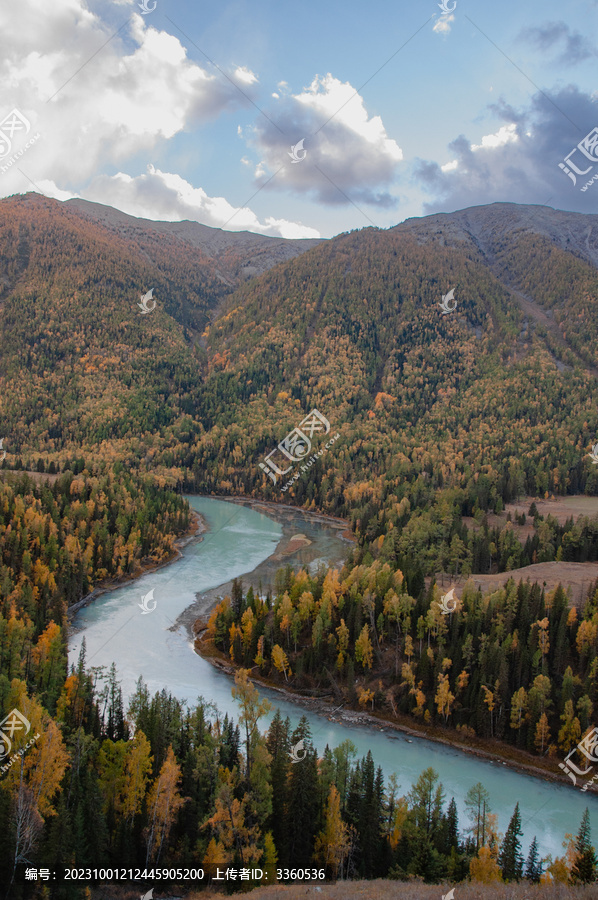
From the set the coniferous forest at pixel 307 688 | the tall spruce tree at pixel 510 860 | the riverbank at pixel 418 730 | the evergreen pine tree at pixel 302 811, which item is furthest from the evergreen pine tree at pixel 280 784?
the riverbank at pixel 418 730

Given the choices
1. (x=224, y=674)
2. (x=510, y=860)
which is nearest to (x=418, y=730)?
(x=224, y=674)

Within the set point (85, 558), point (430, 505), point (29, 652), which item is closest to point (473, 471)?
point (430, 505)

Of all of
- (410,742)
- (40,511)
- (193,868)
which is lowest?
(410,742)

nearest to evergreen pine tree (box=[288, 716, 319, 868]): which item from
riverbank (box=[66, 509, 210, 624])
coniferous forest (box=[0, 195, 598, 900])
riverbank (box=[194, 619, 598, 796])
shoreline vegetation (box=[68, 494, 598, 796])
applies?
coniferous forest (box=[0, 195, 598, 900])

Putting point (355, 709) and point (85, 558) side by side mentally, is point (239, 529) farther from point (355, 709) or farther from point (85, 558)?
point (355, 709)

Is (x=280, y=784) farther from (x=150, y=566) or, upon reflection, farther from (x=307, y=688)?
(x=150, y=566)

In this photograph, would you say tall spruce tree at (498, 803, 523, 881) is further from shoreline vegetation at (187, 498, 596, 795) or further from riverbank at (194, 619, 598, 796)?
shoreline vegetation at (187, 498, 596, 795)

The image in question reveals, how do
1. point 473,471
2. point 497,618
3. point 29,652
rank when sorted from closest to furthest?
point 29,652 → point 497,618 → point 473,471
